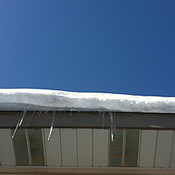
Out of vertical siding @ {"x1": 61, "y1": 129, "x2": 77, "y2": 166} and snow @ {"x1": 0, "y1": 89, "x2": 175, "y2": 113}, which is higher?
snow @ {"x1": 0, "y1": 89, "x2": 175, "y2": 113}

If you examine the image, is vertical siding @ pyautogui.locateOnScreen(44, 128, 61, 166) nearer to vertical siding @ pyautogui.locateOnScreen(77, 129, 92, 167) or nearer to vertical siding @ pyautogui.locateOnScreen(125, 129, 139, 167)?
vertical siding @ pyautogui.locateOnScreen(77, 129, 92, 167)

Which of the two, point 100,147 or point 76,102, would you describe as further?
point 100,147

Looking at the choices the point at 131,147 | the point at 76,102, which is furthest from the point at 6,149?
the point at 131,147

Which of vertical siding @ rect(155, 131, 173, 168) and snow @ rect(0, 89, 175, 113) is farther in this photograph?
vertical siding @ rect(155, 131, 173, 168)

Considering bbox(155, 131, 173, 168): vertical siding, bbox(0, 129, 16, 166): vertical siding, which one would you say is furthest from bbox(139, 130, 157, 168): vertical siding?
bbox(0, 129, 16, 166): vertical siding

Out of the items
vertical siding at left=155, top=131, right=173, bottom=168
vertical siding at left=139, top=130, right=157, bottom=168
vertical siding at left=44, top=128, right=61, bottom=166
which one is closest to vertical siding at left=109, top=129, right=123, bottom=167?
vertical siding at left=139, top=130, right=157, bottom=168

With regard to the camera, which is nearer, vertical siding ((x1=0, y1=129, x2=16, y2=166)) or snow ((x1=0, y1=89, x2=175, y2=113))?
snow ((x1=0, y1=89, x2=175, y2=113))

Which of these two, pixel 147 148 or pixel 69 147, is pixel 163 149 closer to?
pixel 147 148

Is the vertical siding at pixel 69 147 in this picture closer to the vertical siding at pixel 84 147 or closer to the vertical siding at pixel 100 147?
the vertical siding at pixel 84 147

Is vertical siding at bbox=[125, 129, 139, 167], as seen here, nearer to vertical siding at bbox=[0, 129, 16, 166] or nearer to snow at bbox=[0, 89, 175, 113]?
snow at bbox=[0, 89, 175, 113]

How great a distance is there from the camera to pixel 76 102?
62.4 inches

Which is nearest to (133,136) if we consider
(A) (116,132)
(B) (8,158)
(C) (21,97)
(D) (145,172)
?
(A) (116,132)

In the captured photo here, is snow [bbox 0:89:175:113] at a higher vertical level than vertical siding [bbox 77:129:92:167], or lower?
Result: higher

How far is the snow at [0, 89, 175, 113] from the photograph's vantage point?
5.11 feet
